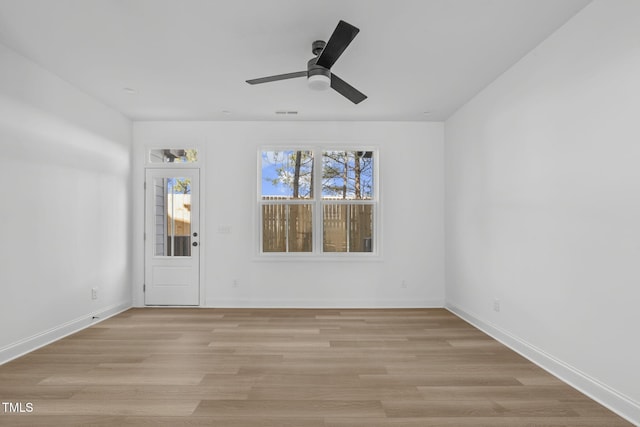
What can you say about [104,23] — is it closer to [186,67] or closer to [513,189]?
[186,67]

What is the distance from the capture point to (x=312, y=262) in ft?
16.5

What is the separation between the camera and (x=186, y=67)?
3.32 metres

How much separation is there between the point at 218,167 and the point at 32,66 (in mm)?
2271

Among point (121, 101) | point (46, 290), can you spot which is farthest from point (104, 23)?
point (46, 290)

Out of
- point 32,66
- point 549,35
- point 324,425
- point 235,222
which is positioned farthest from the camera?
point 235,222

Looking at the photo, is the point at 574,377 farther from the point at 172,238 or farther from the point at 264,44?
the point at 172,238

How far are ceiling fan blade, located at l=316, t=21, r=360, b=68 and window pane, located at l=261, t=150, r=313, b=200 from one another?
249cm

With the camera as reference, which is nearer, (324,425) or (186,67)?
→ (324,425)

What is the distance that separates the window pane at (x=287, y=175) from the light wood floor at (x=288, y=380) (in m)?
1.94

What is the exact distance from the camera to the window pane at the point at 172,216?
4992 mm

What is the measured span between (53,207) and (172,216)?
5.34 ft

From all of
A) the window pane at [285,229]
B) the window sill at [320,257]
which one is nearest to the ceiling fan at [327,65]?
the window pane at [285,229]

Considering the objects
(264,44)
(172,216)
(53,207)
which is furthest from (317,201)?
(53,207)

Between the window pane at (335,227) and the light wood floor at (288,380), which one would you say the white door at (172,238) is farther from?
the window pane at (335,227)
